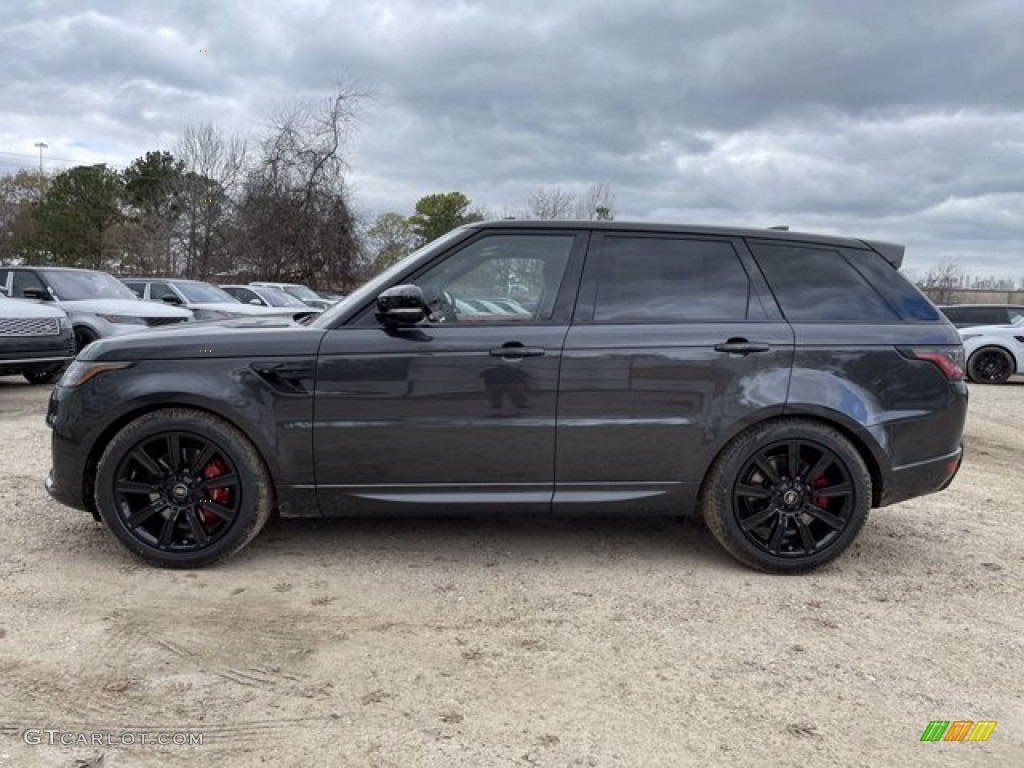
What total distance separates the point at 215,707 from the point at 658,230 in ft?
9.88

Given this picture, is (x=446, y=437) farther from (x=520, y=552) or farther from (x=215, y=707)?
(x=215, y=707)

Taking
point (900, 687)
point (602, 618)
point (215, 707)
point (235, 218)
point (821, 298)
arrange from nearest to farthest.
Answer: point (215, 707)
point (900, 687)
point (602, 618)
point (821, 298)
point (235, 218)

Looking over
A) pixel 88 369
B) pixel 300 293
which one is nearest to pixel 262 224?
pixel 300 293

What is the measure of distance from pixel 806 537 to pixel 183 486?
3184 mm

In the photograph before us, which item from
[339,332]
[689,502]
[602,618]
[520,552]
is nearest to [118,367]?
[339,332]

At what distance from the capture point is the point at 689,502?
12.5ft

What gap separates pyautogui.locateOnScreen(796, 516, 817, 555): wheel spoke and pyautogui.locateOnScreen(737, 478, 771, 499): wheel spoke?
0.22m

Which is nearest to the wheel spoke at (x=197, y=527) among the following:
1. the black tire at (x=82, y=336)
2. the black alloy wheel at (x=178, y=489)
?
the black alloy wheel at (x=178, y=489)

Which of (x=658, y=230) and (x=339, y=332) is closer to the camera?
(x=339, y=332)

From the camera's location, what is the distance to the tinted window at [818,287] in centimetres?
385

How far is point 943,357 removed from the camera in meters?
3.81

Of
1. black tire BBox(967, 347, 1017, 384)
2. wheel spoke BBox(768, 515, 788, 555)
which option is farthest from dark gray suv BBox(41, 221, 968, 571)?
black tire BBox(967, 347, 1017, 384)

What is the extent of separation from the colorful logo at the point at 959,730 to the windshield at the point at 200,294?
14.4 m

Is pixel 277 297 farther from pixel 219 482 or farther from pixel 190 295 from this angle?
pixel 219 482
